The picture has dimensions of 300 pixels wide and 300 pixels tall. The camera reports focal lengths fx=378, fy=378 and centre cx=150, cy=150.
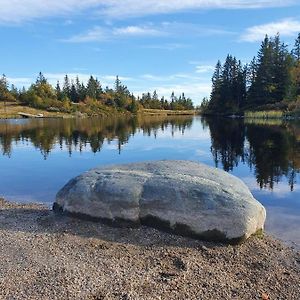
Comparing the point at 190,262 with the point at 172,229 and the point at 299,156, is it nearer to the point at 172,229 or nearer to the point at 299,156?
the point at 172,229

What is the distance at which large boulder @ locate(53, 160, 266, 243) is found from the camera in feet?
41.1

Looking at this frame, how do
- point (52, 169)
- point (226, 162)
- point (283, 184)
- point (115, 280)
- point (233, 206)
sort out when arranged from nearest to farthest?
point (115, 280), point (233, 206), point (283, 184), point (52, 169), point (226, 162)

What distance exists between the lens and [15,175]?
91.6 feet

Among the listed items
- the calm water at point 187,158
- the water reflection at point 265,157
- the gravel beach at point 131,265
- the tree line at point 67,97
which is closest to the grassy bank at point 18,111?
the tree line at point 67,97

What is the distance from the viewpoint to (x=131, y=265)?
10.7 metres

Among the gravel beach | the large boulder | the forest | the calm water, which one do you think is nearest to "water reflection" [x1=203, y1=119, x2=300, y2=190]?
the calm water

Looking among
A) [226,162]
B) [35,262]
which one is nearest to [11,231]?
[35,262]

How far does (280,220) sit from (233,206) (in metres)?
5.03

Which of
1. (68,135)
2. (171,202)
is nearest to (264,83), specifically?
(68,135)

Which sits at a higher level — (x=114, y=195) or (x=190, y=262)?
(x=114, y=195)

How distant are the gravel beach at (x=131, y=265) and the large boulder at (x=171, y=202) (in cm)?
41

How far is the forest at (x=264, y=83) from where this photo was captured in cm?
11419

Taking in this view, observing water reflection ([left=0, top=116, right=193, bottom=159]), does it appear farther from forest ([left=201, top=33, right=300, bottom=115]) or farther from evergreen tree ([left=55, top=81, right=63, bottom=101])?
evergreen tree ([left=55, top=81, right=63, bottom=101])

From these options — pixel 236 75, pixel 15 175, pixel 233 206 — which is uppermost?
pixel 236 75
